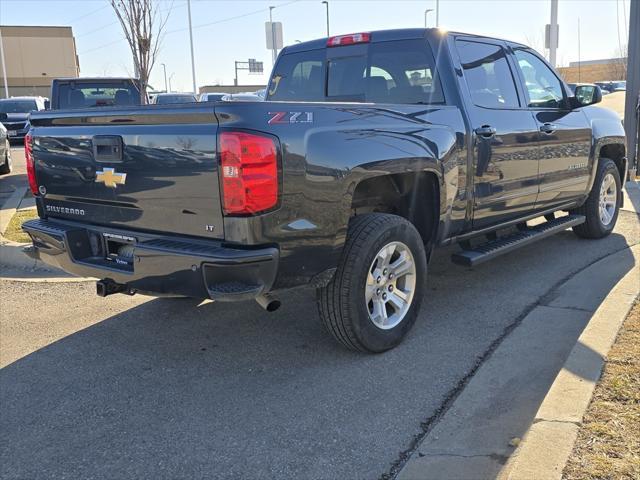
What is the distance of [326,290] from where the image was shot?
364cm

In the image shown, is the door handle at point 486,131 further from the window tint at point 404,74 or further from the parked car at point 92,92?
the parked car at point 92,92

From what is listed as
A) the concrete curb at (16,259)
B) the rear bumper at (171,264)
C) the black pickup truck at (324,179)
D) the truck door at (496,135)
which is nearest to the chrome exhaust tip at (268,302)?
the black pickup truck at (324,179)

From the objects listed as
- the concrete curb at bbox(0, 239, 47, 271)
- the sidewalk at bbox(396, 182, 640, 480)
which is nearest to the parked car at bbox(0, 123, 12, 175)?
the concrete curb at bbox(0, 239, 47, 271)

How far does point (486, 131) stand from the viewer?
14.9 feet

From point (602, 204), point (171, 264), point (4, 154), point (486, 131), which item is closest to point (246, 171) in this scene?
point (171, 264)

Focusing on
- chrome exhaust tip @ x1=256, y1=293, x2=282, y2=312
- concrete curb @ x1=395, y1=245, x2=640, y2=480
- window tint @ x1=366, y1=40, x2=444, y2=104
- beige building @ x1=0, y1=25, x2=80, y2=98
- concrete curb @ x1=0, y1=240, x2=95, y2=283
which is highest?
beige building @ x1=0, y1=25, x2=80, y2=98

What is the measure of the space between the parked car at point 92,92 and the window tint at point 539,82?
8.30 m

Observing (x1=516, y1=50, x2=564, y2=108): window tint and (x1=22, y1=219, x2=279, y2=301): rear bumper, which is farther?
(x1=516, y1=50, x2=564, y2=108): window tint

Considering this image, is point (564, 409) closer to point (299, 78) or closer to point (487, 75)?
point (487, 75)

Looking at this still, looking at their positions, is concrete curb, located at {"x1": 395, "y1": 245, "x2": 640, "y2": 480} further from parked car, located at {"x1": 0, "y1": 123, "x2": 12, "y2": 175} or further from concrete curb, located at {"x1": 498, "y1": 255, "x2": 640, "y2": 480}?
parked car, located at {"x1": 0, "y1": 123, "x2": 12, "y2": 175}

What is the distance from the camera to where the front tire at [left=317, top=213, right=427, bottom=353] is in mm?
3602

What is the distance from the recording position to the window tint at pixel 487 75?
183 inches

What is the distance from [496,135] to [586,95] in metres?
1.72

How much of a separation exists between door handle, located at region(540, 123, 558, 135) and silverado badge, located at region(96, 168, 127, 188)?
11.5ft
